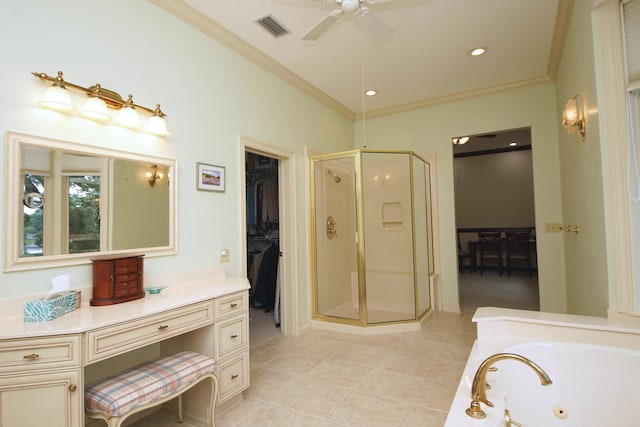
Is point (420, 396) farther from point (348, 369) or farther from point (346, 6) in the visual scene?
point (346, 6)

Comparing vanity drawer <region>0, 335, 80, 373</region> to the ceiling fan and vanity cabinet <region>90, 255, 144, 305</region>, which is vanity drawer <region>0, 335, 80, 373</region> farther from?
the ceiling fan

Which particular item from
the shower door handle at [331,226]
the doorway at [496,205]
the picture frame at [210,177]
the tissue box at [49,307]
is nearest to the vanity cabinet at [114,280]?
the tissue box at [49,307]

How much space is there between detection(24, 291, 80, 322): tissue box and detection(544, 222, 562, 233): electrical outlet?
455 cm

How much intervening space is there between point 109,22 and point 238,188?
1.44 metres

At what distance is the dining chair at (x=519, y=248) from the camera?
22.0 ft

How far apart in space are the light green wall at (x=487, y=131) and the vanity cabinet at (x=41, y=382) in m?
4.03

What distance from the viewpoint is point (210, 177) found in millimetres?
2615

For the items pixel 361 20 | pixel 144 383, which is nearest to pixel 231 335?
pixel 144 383

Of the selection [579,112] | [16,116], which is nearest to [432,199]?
[579,112]

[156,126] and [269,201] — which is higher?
[156,126]

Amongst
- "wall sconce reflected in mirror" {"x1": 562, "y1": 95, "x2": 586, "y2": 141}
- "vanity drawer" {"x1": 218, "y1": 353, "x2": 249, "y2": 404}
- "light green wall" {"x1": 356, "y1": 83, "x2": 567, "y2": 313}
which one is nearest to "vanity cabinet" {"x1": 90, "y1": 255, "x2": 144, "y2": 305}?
"vanity drawer" {"x1": 218, "y1": 353, "x2": 249, "y2": 404}

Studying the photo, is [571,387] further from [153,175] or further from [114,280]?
[153,175]

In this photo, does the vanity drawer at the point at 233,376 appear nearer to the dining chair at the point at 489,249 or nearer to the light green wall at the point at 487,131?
the light green wall at the point at 487,131

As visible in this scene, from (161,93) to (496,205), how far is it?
25.1 ft
